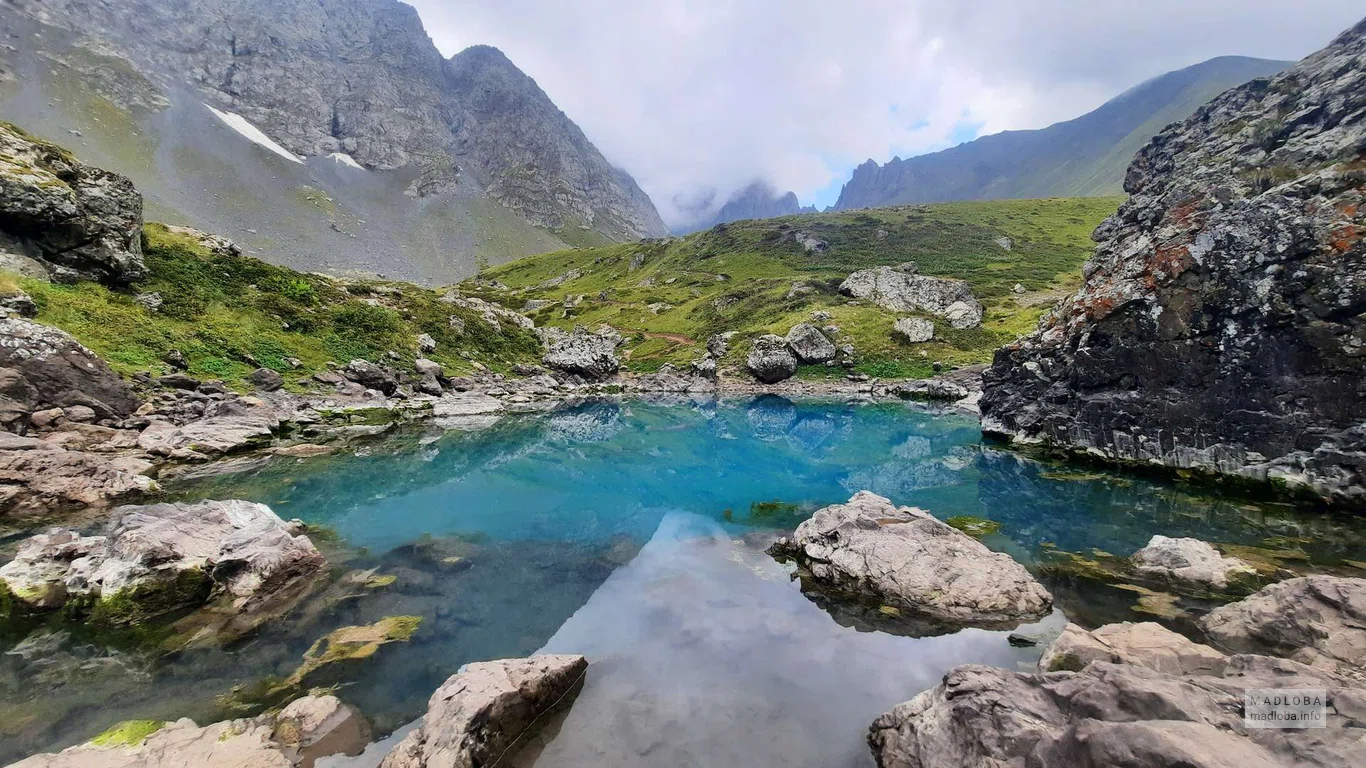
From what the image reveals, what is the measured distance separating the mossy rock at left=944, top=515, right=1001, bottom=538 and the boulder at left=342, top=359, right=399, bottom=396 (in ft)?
133

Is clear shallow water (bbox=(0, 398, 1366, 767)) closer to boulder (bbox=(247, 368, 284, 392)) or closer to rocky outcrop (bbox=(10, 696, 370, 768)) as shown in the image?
rocky outcrop (bbox=(10, 696, 370, 768))

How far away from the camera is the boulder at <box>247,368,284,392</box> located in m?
33.6

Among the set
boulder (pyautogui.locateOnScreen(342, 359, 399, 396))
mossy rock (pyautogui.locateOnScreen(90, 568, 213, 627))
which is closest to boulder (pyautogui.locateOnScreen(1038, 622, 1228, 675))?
mossy rock (pyautogui.locateOnScreen(90, 568, 213, 627))

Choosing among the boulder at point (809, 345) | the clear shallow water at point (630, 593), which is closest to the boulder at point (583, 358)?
the boulder at point (809, 345)

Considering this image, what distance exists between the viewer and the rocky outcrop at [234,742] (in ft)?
23.6

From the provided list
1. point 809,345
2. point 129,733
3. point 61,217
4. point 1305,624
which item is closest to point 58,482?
point 129,733

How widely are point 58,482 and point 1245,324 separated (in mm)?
43702

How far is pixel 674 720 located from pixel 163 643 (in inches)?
413

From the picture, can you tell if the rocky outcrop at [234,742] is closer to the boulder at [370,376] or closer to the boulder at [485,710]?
the boulder at [485,710]

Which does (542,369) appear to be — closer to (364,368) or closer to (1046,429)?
(364,368)

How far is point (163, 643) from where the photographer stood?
10.6 m

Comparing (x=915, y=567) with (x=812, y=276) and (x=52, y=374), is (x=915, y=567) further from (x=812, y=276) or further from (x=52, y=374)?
(x=812, y=276)

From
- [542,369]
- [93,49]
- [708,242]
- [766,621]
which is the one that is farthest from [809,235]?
[93,49]

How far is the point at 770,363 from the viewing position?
69.3m
